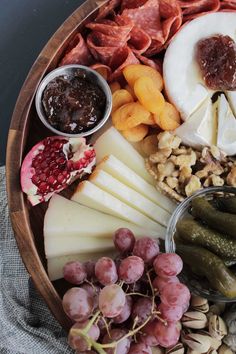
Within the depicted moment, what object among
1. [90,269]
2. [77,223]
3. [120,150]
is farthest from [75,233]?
[120,150]

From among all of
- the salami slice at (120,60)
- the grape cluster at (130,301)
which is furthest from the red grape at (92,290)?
the salami slice at (120,60)

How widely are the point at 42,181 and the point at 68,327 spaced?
15.1 inches

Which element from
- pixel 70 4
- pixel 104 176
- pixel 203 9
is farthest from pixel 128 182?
pixel 70 4

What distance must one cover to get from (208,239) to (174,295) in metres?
0.21

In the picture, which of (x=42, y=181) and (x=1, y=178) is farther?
(x=1, y=178)

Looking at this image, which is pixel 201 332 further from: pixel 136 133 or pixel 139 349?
pixel 136 133

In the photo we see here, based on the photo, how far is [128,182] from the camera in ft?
5.20

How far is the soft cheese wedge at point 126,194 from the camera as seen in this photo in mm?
1563

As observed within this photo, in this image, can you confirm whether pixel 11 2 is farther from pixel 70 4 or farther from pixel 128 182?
pixel 128 182

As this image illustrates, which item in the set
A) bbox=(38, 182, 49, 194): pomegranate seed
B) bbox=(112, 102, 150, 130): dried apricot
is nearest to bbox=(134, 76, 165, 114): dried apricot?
bbox=(112, 102, 150, 130): dried apricot

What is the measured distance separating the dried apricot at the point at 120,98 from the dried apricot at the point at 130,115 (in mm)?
25

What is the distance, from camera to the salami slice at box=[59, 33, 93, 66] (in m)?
1.63

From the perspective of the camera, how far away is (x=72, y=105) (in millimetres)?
1550

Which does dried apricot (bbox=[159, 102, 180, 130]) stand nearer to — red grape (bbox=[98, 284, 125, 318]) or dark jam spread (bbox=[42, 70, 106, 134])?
dark jam spread (bbox=[42, 70, 106, 134])
